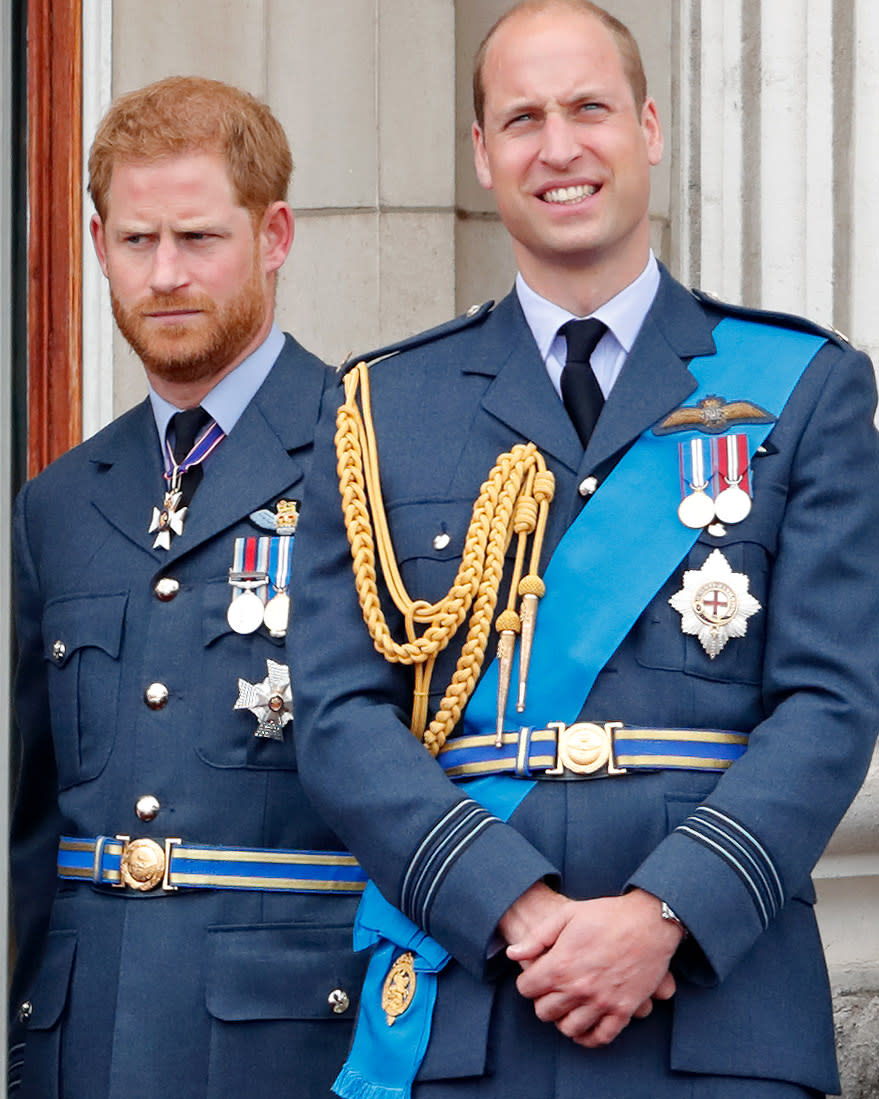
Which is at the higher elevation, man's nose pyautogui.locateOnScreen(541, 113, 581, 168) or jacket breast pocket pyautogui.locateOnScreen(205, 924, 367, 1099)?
man's nose pyautogui.locateOnScreen(541, 113, 581, 168)

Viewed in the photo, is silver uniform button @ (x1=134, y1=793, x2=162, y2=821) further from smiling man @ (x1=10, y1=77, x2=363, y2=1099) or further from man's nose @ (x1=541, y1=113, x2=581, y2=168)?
man's nose @ (x1=541, y1=113, x2=581, y2=168)

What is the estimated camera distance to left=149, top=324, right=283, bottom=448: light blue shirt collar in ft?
9.96

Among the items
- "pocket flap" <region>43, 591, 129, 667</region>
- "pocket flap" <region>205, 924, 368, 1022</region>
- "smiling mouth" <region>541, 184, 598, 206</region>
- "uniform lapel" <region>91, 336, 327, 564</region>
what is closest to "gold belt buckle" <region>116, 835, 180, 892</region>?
"pocket flap" <region>205, 924, 368, 1022</region>

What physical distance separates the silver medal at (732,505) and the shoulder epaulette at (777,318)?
26 centimetres

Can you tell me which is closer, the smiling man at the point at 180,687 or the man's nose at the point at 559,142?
Answer: the man's nose at the point at 559,142

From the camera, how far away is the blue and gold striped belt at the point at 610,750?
7.43ft

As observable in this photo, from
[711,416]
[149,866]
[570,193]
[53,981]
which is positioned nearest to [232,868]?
[149,866]

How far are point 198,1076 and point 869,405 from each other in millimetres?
1261

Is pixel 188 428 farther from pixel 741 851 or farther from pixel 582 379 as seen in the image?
pixel 741 851

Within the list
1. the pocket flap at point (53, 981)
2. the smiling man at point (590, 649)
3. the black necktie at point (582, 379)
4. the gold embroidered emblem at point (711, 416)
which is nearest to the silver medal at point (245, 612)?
the smiling man at point (590, 649)

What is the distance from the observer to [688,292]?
2.59 m

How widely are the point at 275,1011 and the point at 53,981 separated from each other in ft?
1.23

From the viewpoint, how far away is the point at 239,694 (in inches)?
111

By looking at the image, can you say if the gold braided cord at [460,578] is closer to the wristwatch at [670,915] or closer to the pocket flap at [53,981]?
the wristwatch at [670,915]
